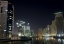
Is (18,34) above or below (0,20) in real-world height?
below

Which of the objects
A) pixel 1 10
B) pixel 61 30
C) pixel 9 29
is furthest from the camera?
pixel 61 30

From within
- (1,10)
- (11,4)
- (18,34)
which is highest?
(11,4)

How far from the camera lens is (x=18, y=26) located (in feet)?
394

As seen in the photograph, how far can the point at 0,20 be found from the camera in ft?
361

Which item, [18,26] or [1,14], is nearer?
[1,14]

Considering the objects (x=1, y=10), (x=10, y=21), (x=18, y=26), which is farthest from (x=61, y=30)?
(x=1, y=10)

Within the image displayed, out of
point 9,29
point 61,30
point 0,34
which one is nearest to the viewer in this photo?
point 0,34

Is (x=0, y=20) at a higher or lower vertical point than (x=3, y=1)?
lower

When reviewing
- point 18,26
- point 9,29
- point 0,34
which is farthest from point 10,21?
point 0,34

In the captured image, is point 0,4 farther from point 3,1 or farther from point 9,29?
point 9,29

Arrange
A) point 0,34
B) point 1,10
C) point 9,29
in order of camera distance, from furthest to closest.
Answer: point 9,29, point 1,10, point 0,34

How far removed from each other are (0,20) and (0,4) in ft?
40.1

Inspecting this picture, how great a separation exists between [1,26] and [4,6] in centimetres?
1631

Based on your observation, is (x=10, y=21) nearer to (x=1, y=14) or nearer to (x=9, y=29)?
(x=9, y=29)
